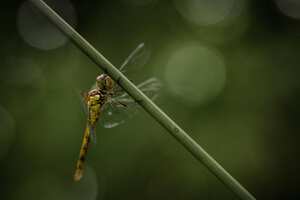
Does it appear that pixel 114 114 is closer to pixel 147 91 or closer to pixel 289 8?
pixel 147 91

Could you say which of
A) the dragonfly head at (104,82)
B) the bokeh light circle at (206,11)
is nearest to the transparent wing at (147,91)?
the dragonfly head at (104,82)

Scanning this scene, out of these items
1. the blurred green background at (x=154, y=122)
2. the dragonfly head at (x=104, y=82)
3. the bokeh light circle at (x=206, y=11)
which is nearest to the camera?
the dragonfly head at (x=104, y=82)

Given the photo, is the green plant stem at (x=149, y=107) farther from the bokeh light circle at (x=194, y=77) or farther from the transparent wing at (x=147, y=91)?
the bokeh light circle at (x=194, y=77)

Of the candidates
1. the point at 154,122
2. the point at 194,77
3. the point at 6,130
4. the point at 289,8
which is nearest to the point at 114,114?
the point at 154,122

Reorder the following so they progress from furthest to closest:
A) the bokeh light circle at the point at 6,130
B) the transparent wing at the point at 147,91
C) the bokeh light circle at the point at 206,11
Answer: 1. the bokeh light circle at the point at 206,11
2. the bokeh light circle at the point at 6,130
3. the transparent wing at the point at 147,91

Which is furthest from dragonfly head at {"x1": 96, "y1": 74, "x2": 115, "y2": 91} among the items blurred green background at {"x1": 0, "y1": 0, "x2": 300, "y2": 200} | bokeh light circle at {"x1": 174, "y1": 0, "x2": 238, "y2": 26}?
bokeh light circle at {"x1": 174, "y1": 0, "x2": 238, "y2": 26}

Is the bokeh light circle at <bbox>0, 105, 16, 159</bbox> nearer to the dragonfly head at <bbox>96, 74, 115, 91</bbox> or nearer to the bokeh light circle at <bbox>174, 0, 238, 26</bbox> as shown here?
the bokeh light circle at <bbox>174, 0, 238, 26</bbox>

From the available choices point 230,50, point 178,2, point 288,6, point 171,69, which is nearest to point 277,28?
point 288,6
